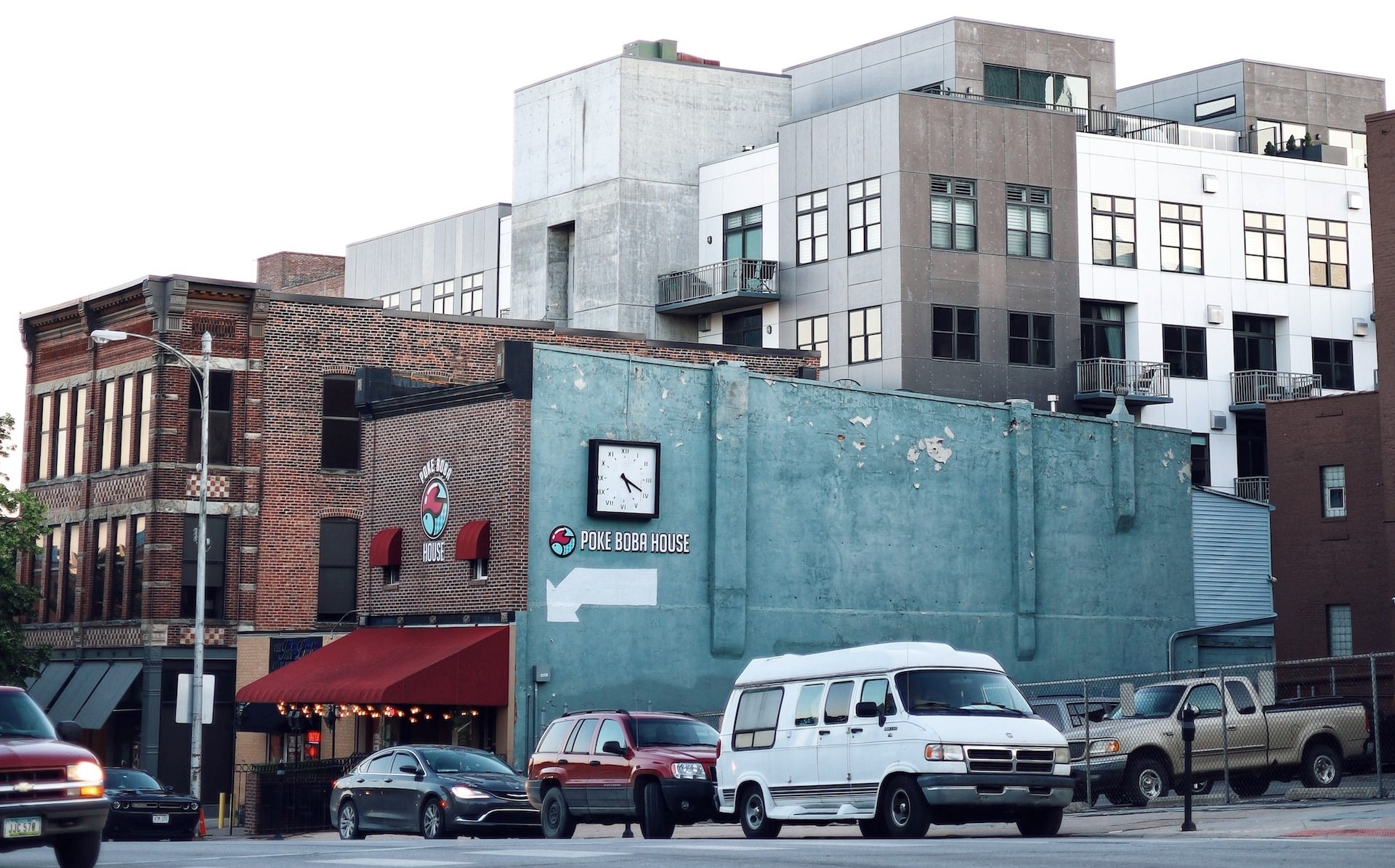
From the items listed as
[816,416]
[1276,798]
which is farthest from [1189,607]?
[1276,798]

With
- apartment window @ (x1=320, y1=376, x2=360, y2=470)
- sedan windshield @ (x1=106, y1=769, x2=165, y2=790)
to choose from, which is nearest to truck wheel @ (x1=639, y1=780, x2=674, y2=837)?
sedan windshield @ (x1=106, y1=769, x2=165, y2=790)

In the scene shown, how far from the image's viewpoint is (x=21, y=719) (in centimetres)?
1741

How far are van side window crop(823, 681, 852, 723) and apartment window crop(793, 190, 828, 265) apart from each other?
40504 mm

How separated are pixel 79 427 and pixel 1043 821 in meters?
34.8

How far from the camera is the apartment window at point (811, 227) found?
62.1 meters

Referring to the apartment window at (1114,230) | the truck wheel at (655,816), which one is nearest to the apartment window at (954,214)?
the apartment window at (1114,230)

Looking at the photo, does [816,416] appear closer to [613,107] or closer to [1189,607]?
[1189,607]

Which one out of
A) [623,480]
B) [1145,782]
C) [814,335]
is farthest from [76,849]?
[814,335]

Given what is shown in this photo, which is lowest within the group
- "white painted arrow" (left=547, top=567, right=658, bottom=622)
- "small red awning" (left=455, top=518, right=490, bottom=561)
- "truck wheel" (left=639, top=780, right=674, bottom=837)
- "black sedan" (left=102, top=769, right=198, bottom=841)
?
"black sedan" (left=102, top=769, right=198, bottom=841)

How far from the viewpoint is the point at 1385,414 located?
4041 cm

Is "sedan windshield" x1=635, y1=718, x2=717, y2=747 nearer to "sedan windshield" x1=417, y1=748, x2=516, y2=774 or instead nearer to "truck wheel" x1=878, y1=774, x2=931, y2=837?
"sedan windshield" x1=417, y1=748, x2=516, y2=774

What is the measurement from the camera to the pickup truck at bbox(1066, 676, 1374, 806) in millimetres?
27641

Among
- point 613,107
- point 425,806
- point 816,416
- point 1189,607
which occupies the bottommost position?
point 425,806

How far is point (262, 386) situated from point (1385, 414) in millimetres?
26008
